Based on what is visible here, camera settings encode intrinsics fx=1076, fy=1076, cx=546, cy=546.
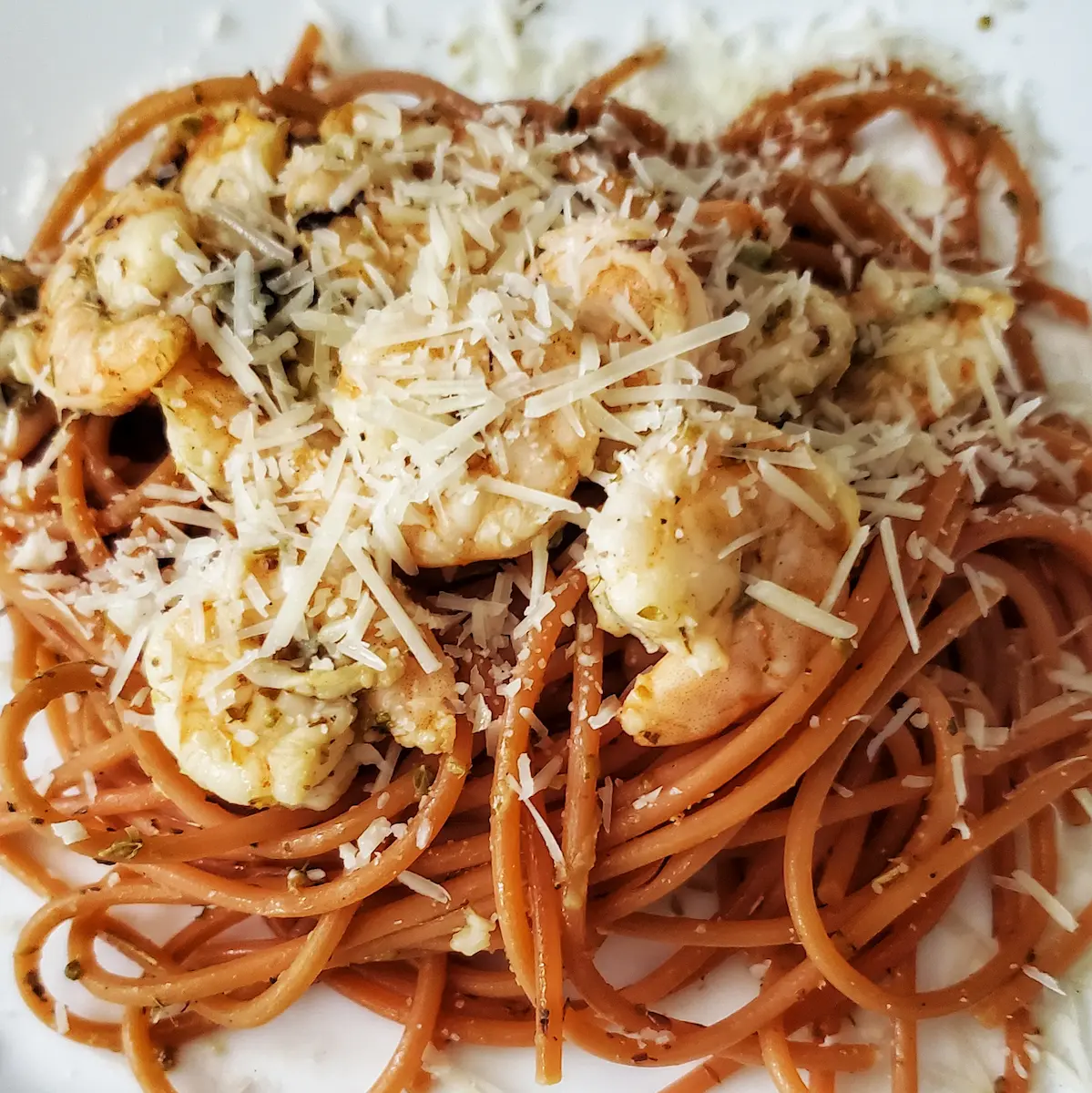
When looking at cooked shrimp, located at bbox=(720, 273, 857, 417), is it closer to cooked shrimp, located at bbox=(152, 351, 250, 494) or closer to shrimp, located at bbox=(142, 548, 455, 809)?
shrimp, located at bbox=(142, 548, 455, 809)

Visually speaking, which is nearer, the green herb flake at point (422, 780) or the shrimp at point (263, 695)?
the shrimp at point (263, 695)

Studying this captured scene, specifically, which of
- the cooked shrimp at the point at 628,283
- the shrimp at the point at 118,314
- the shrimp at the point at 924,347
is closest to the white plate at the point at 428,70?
the shrimp at the point at 924,347

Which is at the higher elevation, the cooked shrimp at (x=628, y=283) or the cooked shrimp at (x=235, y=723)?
the cooked shrimp at (x=628, y=283)

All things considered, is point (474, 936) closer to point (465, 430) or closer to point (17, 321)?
point (465, 430)

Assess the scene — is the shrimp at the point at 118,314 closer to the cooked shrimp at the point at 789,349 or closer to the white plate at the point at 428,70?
the white plate at the point at 428,70

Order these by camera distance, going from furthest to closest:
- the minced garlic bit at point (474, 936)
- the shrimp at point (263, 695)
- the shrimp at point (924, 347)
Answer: the shrimp at point (924, 347)
the minced garlic bit at point (474, 936)
the shrimp at point (263, 695)

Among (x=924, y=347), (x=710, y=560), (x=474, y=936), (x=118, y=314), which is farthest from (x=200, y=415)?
(x=924, y=347)

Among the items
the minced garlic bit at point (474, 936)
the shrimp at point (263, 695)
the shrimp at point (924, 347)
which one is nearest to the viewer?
the shrimp at point (263, 695)
